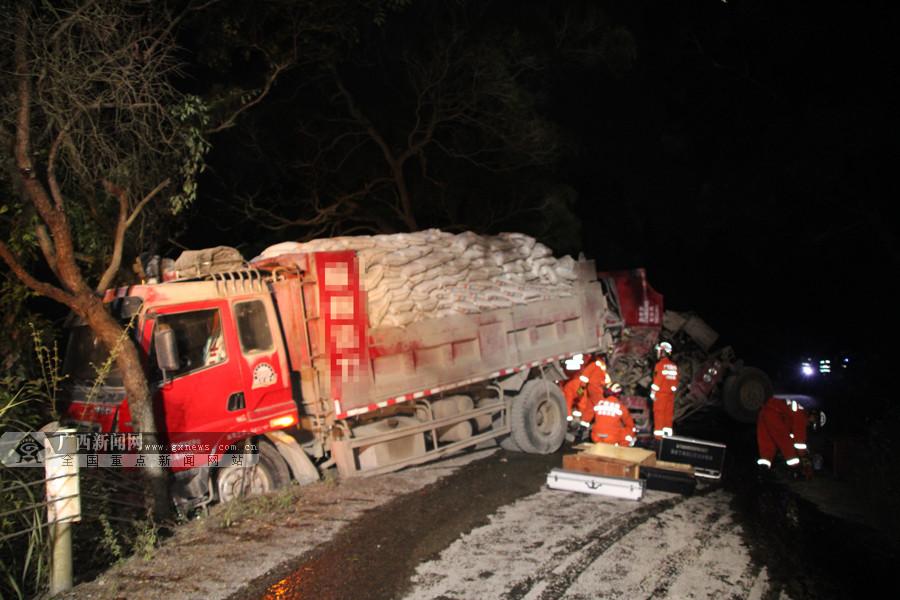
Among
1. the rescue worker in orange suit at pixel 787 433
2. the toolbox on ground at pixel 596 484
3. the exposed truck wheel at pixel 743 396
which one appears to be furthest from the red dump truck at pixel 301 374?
the exposed truck wheel at pixel 743 396

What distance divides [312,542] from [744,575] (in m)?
3.47

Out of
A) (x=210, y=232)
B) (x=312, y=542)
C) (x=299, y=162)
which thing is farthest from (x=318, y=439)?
(x=210, y=232)

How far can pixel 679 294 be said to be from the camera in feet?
72.0

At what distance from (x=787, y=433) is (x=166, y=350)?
6689 mm

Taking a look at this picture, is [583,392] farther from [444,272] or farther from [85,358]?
[85,358]

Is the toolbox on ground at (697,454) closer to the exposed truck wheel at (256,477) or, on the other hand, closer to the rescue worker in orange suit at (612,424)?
the rescue worker in orange suit at (612,424)

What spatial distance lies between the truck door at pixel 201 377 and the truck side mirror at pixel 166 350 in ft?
0.54

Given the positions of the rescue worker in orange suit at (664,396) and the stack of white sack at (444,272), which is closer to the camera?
the stack of white sack at (444,272)

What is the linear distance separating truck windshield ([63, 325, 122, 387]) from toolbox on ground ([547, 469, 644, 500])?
4385mm

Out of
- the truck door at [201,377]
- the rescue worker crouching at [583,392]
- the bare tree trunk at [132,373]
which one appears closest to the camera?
the bare tree trunk at [132,373]

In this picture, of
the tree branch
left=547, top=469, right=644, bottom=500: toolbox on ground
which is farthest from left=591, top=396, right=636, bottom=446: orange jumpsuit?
the tree branch

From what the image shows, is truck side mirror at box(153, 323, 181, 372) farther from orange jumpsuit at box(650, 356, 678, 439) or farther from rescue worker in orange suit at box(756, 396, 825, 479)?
rescue worker in orange suit at box(756, 396, 825, 479)

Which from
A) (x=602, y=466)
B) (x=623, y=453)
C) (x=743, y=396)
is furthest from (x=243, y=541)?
(x=743, y=396)

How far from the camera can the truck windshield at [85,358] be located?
22.0ft
